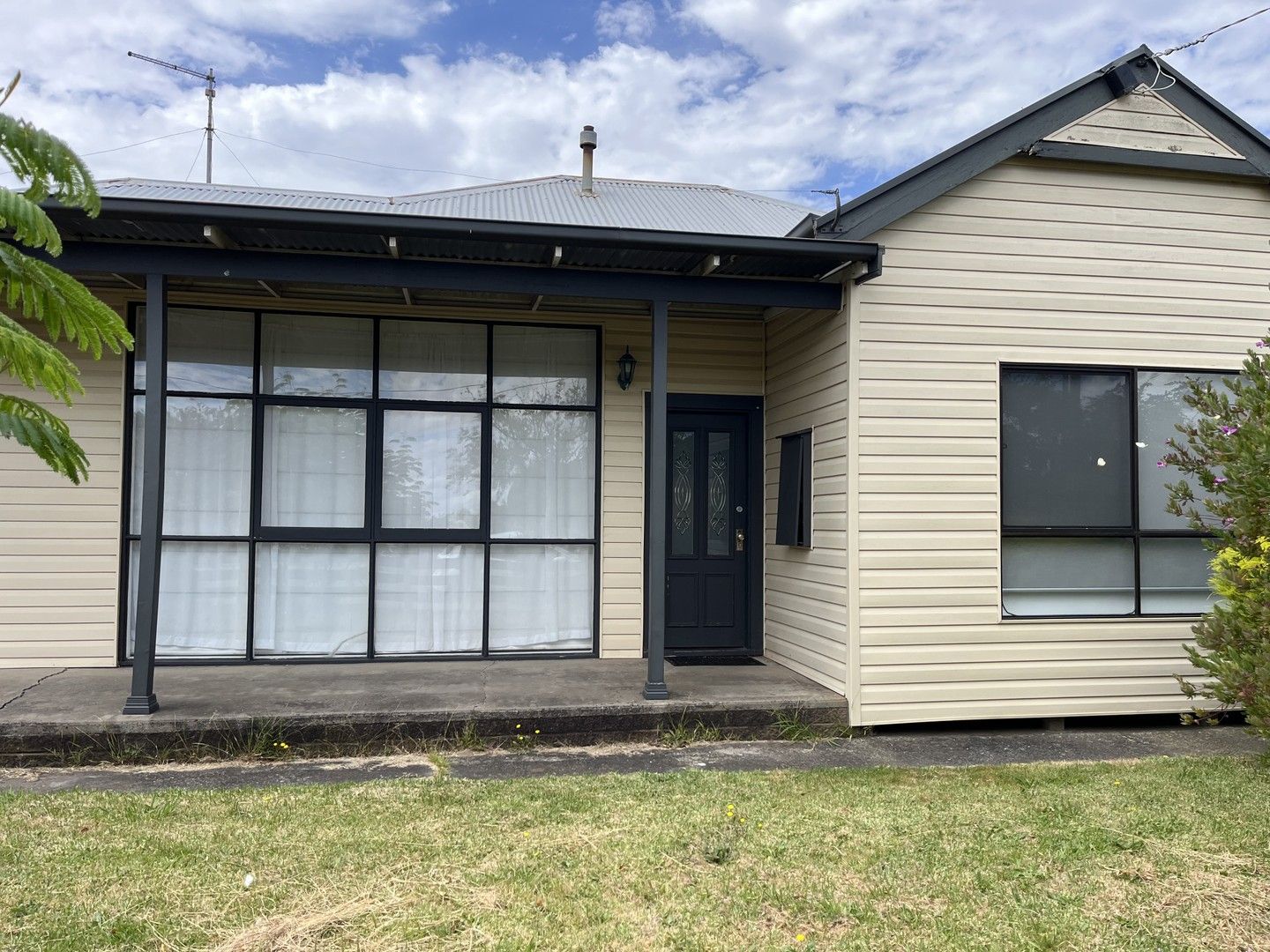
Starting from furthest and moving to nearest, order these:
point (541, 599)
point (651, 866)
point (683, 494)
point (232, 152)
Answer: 1. point (232, 152)
2. point (683, 494)
3. point (541, 599)
4. point (651, 866)

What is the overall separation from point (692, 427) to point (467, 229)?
9.21 ft

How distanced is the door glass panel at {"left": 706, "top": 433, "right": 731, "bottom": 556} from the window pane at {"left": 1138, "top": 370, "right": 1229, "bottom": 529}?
113 inches

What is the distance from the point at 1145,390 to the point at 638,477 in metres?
3.56

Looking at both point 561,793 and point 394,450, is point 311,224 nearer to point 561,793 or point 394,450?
point 394,450

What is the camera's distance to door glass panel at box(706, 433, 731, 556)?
7.21m

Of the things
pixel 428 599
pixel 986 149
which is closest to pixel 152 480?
pixel 428 599

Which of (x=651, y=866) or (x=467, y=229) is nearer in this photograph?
(x=651, y=866)

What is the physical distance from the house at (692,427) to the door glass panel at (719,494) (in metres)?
0.02

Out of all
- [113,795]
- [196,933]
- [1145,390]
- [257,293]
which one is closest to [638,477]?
[257,293]

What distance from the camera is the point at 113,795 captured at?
4.17 metres

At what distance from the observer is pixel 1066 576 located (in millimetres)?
5863

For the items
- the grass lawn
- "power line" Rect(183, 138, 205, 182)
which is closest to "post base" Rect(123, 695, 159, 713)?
the grass lawn

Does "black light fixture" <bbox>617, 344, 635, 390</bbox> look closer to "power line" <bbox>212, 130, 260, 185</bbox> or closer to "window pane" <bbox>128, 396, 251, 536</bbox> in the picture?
"window pane" <bbox>128, 396, 251, 536</bbox>

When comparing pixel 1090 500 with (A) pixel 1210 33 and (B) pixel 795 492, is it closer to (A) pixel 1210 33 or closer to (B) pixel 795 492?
(B) pixel 795 492
